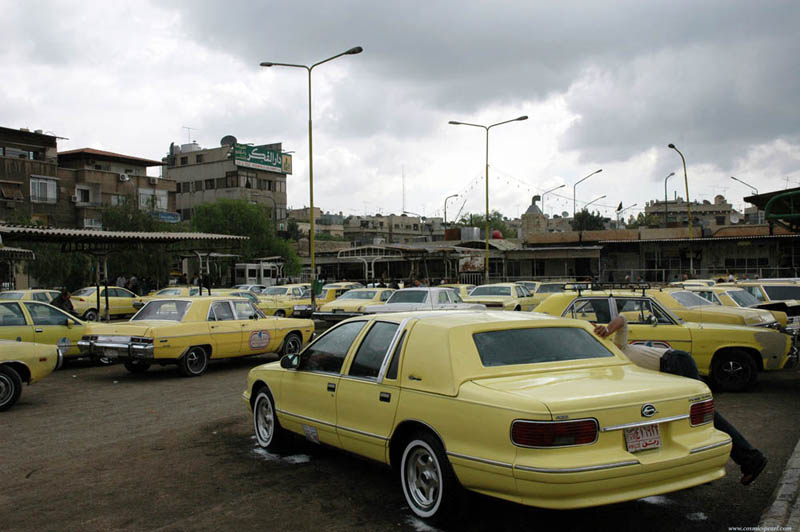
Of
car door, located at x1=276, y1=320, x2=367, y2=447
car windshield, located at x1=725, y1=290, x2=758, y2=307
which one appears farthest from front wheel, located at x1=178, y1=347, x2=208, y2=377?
car windshield, located at x1=725, y1=290, x2=758, y2=307

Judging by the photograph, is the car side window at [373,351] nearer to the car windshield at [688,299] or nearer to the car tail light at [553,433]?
the car tail light at [553,433]

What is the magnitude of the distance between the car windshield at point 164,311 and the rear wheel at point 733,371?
361 inches

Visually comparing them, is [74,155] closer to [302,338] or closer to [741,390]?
[302,338]

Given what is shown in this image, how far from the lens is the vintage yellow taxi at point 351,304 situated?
20812 millimetres

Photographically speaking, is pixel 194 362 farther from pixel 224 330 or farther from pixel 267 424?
pixel 267 424

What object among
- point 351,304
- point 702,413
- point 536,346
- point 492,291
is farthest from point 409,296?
point 702,413

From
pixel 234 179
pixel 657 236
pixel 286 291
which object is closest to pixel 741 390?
pixel 286 291

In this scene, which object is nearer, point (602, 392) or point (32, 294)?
point (602, 392)

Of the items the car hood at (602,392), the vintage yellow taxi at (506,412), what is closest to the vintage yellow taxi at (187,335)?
the vintage yellow taxi at (506,412)

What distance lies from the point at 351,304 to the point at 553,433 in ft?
56.6

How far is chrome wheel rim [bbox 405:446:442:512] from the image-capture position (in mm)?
4844

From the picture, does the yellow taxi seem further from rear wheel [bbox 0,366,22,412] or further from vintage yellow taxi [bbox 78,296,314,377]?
rear wheel [bbox 0,366,22,412]

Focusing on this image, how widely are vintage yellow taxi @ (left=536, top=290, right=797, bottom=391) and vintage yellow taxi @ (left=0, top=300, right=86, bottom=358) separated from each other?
9.96m

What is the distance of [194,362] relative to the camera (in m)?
12.8
